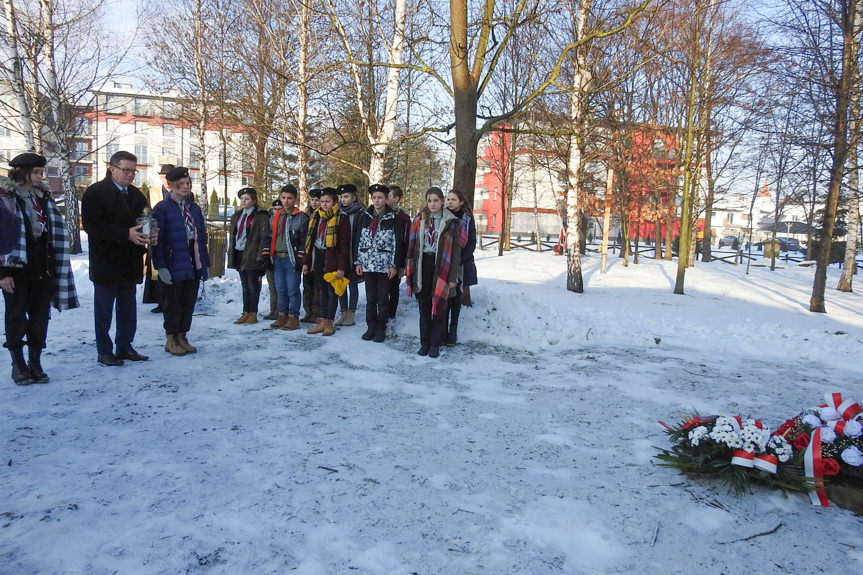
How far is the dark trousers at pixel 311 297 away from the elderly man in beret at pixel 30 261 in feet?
11.3

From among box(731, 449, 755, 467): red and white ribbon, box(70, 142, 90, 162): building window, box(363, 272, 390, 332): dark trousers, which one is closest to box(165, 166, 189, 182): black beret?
box(363, 272, 390, 332): dark trousers

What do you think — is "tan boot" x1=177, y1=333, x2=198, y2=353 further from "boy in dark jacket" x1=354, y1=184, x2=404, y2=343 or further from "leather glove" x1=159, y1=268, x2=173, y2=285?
"boy in dark jacket" x1=354, y1=184, x2=404, y2=343

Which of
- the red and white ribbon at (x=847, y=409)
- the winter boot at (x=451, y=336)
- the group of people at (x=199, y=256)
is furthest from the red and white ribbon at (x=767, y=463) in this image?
the winter boot at (x=451, y=336)

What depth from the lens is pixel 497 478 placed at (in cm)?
316

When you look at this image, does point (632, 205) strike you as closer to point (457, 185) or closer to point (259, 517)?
point (457, 185)

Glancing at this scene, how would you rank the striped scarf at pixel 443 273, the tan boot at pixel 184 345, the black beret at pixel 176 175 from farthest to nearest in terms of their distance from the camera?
the striped scarf at pixel 443 273 → the tan boot at pixel 184 345 → the black beret at pixel 176 175

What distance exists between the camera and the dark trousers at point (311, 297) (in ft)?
26.1

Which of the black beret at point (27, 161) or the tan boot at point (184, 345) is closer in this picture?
the black beret at point (27, 161)

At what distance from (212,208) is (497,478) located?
53245 millimetres

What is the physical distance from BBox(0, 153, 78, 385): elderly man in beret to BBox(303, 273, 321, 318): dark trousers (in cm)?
346

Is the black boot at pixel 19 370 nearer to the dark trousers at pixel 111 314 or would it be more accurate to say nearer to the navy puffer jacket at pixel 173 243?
the dark trousers at pixel 111 314

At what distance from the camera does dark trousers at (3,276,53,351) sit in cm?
438

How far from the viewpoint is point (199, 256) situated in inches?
230

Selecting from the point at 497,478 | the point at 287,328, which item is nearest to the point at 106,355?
the point at 287,328
